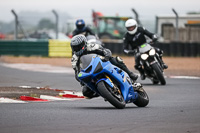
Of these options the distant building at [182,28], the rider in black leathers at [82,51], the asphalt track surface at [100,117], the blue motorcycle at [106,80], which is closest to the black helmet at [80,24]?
the asphalt track surface at [100,117]

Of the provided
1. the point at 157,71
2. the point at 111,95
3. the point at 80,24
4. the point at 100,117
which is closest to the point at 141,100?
the point at 111,95

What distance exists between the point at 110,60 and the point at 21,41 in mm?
20132

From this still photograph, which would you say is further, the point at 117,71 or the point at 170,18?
the point at 170,18

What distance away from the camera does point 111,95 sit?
9055 millimetres

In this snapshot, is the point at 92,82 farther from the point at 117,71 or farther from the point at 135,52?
the point at 135,52

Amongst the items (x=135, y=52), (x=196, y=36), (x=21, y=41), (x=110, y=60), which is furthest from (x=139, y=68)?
(x=196, y=36)

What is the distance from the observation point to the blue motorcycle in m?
9.10

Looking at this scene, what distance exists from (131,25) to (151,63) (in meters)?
1.12

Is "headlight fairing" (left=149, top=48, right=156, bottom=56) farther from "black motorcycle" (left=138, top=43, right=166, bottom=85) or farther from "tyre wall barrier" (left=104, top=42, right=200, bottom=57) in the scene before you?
"tyre wall barrier" (left=104, top=42, right=200, bottom=57)

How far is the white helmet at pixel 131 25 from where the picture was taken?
15.2 meters

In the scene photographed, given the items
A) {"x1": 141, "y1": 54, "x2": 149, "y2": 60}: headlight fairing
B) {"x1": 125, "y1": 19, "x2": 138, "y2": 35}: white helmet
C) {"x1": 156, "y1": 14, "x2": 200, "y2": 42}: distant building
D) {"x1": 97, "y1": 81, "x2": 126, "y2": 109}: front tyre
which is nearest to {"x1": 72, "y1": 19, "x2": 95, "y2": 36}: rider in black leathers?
{"x1": 125, "y1": 19, "x2": 138, "y2": 35}: white helmet

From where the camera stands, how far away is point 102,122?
770 cm

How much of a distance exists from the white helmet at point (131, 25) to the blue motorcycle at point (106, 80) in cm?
571

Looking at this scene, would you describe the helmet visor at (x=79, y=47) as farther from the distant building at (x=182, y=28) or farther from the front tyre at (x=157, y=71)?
the distant building at (x=182, y=28)
